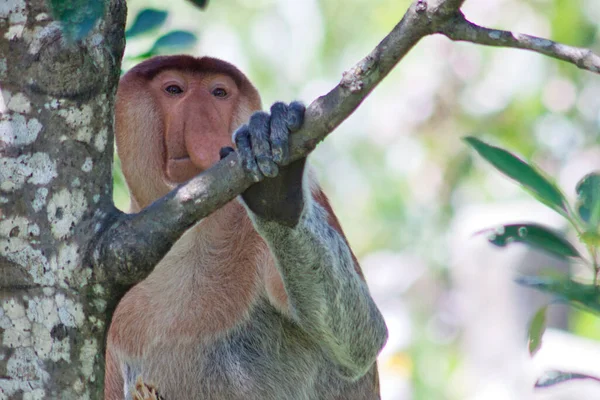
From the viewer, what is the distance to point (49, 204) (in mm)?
2037

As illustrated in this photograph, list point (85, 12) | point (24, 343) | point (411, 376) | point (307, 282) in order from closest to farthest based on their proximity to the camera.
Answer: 1. point (85, 12)
2. point (24, 343)
3. point (307, 282)
4. point (411, 376)

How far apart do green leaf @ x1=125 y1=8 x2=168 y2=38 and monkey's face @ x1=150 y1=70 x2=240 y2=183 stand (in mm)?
252

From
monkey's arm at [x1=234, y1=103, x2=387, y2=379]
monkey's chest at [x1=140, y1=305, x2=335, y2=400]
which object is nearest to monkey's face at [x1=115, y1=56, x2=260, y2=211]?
monkey's arm at [x1=234, y1=103, x2=387, y2=379]

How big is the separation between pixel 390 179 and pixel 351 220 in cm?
143

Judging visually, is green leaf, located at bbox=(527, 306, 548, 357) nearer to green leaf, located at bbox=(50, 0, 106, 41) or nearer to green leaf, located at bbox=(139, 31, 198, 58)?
green leaf, located at bbox=(50, 0, 106, 41)

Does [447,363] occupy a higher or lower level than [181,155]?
lower

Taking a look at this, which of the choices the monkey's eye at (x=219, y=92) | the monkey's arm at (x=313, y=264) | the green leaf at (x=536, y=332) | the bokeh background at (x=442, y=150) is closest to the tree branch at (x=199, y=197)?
the monkey's arm at (x=313, y=264)

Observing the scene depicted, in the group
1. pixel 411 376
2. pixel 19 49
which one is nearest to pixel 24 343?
pixel 19 49

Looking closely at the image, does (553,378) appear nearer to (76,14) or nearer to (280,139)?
(280,139)

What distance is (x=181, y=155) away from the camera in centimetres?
304

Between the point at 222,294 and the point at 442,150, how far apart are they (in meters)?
8.20

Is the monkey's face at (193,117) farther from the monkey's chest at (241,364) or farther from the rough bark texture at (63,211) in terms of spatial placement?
the rough bark texture at (63,211)

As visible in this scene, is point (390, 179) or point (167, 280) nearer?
point (167, 280)

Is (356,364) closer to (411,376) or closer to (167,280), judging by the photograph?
(167,280)
